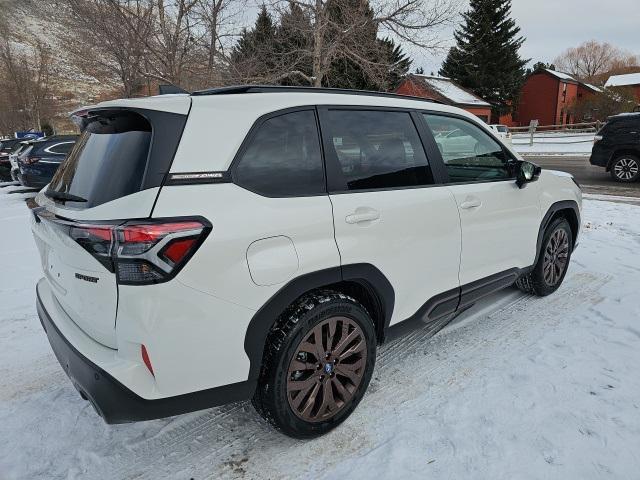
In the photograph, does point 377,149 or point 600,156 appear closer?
point 377,149

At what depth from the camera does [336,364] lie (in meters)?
2.50

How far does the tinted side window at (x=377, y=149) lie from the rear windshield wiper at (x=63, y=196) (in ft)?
4.31

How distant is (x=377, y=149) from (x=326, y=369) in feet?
4.33

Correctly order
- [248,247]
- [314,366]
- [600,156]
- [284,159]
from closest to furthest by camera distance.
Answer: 1. [248,247]
2. [284,159]
3. [314,366]
4. [600,156]

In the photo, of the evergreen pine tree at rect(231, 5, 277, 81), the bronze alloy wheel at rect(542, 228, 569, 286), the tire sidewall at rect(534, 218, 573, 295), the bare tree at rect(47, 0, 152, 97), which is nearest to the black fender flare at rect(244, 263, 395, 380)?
the tire sidewall at rect(534, 218, 573, 295)

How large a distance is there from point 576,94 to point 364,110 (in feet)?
202

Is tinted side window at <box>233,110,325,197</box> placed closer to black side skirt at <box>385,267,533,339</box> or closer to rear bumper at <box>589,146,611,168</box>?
black side skirt at <box>385,267,533,339</box>

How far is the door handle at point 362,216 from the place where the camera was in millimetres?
2424

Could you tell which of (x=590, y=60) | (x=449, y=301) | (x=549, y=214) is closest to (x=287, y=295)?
(x=449, y=301)

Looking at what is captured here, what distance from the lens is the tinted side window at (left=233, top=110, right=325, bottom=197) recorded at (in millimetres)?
2160

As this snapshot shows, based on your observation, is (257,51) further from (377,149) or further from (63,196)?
(63,196)

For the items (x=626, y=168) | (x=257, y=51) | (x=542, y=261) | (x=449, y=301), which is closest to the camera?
(x=449, y=301)

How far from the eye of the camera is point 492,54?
42.0m

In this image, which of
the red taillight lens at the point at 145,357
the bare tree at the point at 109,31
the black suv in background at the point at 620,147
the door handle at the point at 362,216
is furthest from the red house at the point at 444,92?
the red taillight lens at the point at 145,357
